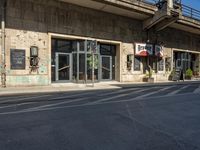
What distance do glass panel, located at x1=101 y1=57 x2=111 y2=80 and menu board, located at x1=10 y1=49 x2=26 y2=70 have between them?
25.8ft

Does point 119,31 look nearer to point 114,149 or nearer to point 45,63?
point 45,63

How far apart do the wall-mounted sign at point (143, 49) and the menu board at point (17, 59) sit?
36.7ft

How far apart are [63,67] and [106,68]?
4.63 metres

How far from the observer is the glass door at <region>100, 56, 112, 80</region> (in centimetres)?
2408

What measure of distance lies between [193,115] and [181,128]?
197cm

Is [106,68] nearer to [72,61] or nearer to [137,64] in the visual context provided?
[137,64]

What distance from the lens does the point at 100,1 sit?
20.4 m

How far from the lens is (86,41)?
21719 millimetres

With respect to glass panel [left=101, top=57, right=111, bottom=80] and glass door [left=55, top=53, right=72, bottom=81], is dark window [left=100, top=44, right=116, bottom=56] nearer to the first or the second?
glass panel [left=101, top=57, right=111, bottom=80]

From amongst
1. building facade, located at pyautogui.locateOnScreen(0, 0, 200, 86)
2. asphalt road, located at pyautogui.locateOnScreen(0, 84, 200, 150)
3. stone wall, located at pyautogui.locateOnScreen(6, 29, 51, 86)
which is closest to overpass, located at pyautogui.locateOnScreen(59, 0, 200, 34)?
building facade, located at pyautogui.locateOnScreen(0, 0, 200, 86)

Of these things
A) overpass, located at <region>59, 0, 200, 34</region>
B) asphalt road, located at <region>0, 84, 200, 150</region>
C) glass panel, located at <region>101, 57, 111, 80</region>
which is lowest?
asphalt road, located at <region>0, 84, 200, 150</region>

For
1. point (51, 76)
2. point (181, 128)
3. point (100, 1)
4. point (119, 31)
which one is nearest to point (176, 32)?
point (119, 31)

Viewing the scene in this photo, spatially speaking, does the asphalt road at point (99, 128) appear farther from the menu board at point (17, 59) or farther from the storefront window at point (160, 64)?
the storefront window at point (160, 64)

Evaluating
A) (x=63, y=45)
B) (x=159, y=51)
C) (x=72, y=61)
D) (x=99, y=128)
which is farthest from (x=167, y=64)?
(x=99, y=128)
